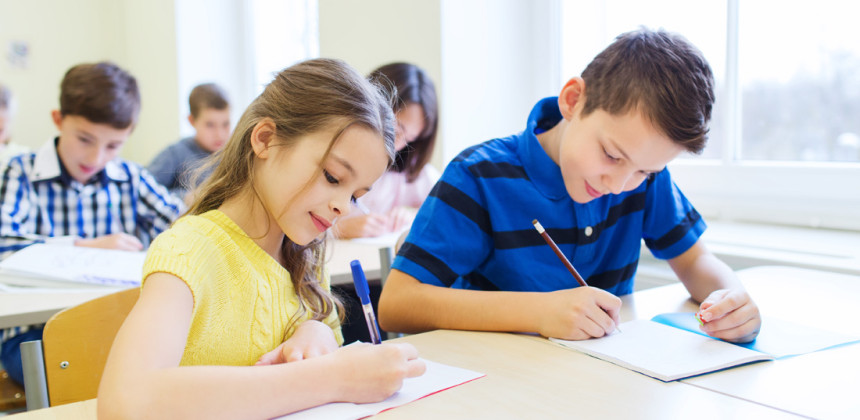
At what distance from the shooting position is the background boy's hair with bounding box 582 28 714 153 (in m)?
1.03

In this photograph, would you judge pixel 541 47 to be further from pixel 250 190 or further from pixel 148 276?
pixel 148 276

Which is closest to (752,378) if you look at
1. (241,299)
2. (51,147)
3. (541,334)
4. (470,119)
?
(541,334)

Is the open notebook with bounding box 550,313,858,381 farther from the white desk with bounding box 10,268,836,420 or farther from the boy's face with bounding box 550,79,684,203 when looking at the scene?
the boy's face with bounding box 550,79,684,203

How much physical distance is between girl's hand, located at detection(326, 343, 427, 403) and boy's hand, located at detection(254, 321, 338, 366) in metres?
0.14

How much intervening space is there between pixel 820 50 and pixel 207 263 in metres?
1.69

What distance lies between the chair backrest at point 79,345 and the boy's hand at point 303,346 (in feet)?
1.03

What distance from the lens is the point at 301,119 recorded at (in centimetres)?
95

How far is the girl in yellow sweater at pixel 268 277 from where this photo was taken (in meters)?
0.70

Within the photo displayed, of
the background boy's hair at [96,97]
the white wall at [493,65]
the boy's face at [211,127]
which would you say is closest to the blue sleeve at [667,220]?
the white wall at [493,65]

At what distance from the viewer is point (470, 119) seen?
2.64 metres

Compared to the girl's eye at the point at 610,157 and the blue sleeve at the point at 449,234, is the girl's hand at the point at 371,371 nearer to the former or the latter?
the blue sleeve at the point at 449,234

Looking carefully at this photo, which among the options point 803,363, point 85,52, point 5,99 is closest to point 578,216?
point 803,363

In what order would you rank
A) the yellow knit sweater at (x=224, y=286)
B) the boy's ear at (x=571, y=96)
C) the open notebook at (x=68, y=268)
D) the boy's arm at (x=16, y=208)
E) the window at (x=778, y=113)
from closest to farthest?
the yellow knit sweater at (x=224, y=286) → the boy's ear at (x=571, y=96) → the open notebook at (x=68, y=268) → the window at (x=778, y=113) → the boy's arm at (x=16, y=208)

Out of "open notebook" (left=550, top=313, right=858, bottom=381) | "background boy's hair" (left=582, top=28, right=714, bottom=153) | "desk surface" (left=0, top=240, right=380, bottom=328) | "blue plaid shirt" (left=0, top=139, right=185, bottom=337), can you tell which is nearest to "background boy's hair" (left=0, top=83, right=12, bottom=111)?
"blue plaid shirt" (left=0, top=139, right=185, bottom=337)
